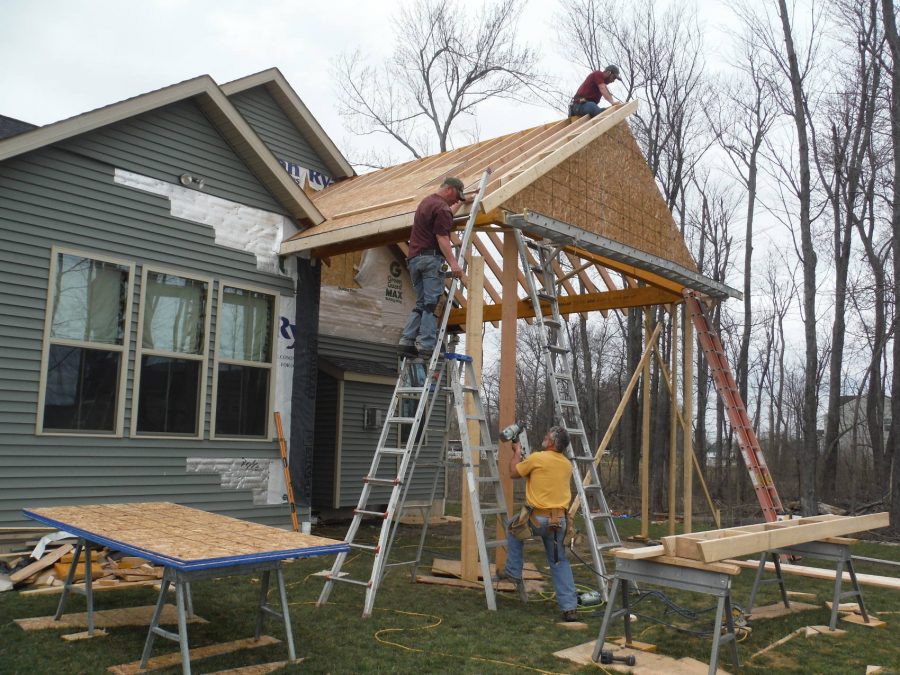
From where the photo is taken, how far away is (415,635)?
214 inches

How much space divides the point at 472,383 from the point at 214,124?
186 inches

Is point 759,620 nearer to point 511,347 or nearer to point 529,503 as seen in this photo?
point 529,503

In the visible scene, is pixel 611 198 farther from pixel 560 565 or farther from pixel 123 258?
pixel 123 258

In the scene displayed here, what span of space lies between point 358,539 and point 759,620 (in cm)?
572

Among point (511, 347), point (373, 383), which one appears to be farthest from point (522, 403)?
point (511, 347)

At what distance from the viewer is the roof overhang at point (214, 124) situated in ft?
24.0

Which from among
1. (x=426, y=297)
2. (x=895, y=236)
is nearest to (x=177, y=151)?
(x=426, y=297)

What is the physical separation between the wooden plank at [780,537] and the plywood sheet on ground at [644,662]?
76 cm

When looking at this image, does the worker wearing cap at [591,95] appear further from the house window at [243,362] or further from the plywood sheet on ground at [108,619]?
the plywood sheet on ground at [108,619]

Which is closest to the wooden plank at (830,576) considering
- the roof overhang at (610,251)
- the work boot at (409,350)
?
the roof overhang at (610,251)

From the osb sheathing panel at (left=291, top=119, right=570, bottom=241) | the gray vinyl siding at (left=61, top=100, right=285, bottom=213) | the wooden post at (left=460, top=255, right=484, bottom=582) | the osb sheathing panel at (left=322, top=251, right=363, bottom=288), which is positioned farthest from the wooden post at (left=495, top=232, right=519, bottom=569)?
the osb sheathing panel at (left=322, top=251, right=363, bottom=288)

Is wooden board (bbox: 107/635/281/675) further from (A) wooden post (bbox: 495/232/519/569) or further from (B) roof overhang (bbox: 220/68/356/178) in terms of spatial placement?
(B) roof overhang (bbox: 220/68/356/178)

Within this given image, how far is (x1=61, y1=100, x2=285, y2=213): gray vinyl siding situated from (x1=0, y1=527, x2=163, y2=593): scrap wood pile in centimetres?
393

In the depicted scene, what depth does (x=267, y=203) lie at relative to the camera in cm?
954
